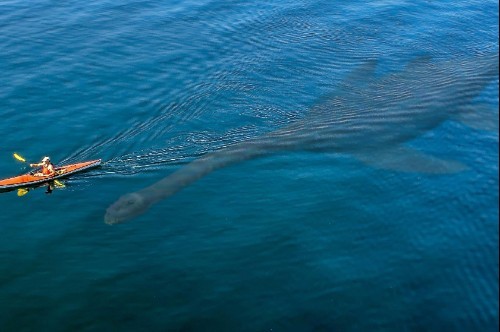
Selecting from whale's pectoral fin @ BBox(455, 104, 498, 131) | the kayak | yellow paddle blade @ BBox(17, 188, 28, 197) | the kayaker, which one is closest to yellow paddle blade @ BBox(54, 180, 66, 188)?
the kayak

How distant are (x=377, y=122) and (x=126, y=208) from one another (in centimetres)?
2368

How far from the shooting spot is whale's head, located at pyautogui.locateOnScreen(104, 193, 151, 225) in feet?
135

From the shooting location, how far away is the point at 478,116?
49.8m

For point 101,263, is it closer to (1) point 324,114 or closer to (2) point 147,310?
(2) point 147,310

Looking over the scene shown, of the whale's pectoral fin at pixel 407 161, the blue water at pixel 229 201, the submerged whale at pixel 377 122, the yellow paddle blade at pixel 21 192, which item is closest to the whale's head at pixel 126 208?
the submerged whale at pixel 377 122

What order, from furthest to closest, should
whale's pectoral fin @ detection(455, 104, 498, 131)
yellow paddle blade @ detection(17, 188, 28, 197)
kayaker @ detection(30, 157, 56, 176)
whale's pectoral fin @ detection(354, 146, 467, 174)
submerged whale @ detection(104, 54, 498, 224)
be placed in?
whale's pectoral fin @ detection(455, 104, 498, 131) < submerged whale @ detection(104, 54, 498, 224) < whale's pectoral fin @ detection(354, 146, 467, 174) < yellow paddle blade @ detection(17, 188, 28, 197) < kayaker @ detection(30, 157, 56, 176)

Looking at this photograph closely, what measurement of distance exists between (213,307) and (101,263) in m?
8.79

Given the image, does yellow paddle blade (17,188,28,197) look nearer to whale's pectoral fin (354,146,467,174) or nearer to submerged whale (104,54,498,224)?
submerged whale (104,54,498,224)

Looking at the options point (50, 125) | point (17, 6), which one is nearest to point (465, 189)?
point (50, 125)

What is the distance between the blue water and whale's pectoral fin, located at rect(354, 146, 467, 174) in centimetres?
93

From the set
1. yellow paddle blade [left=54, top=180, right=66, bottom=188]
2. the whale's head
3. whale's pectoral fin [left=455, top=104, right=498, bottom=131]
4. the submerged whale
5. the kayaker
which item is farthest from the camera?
whale's pectoral fin [left=455, top=104, right=498, bottom=131]

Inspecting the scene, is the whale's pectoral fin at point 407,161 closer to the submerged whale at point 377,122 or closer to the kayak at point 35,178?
the submerged whale at point 377,122

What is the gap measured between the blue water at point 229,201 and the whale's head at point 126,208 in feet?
2.47

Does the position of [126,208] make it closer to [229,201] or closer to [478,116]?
[229,201]
